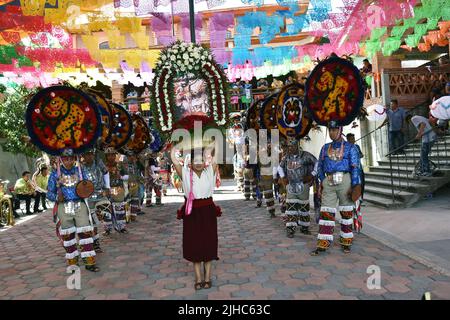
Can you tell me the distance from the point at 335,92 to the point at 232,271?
11.1ft

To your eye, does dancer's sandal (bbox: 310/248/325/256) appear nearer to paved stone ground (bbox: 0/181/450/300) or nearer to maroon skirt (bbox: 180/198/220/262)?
paved stone ground (bbox: 0/181/450/300)

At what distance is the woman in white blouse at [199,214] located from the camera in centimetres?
464

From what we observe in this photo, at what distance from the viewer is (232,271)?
5.30 metres

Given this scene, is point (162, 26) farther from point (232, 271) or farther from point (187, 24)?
point (232, 271)

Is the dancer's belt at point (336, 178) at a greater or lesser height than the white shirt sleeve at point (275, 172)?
greater

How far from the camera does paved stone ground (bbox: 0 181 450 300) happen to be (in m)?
4.40

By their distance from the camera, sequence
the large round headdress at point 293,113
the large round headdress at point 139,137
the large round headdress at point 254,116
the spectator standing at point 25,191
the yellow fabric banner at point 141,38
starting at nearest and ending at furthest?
the large round headdress at point 293,113 < the yellow fabric banner at point 141,38 < the large round headdress at point 254,116 < the large round headdress at point 139,137 < the spectator standing at point 25,191

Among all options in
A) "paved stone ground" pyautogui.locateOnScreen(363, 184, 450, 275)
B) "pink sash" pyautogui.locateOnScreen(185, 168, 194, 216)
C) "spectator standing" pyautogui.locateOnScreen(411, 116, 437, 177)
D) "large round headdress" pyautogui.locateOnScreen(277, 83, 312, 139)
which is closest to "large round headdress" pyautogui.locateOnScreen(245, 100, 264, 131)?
"large round headdress" pyautogui.locateOnScreen(277, 83, 312, 139)

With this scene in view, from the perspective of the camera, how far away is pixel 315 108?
20.5ft

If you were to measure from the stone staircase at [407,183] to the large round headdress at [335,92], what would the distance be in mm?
3983

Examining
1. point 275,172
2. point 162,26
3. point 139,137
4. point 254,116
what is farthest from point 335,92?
point 139,137

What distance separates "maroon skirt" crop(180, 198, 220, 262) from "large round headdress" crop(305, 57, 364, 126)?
2.73 meters

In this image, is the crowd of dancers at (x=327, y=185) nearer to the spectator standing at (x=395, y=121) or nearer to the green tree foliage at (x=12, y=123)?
the spectator standing at (x=395, y=121)

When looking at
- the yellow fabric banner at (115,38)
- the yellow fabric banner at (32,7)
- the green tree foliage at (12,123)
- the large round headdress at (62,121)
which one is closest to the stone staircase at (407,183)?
the large round headdress at (62,121)
